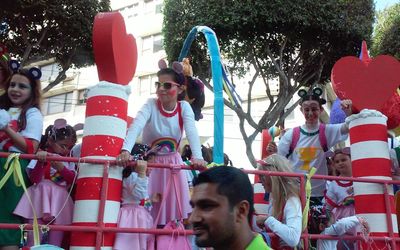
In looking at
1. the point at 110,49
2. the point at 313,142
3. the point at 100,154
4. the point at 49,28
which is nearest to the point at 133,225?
the point at 100,154

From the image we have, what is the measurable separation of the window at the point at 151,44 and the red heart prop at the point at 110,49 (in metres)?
20.6

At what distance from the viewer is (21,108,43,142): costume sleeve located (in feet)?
12.3

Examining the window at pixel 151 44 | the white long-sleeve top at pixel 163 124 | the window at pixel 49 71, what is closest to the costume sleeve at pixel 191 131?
the white long-sleeve top at pixel 163 124

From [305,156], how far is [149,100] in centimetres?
190

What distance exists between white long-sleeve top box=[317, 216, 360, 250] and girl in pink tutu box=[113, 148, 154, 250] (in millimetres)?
1496

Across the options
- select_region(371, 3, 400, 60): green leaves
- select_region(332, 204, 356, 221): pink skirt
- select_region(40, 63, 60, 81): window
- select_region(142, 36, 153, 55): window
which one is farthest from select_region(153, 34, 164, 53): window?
select_region(332, 204, 356, 221): pink skirt

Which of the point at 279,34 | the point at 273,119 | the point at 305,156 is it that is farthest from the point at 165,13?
the point at 305,156

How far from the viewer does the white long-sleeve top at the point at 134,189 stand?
11.7ft

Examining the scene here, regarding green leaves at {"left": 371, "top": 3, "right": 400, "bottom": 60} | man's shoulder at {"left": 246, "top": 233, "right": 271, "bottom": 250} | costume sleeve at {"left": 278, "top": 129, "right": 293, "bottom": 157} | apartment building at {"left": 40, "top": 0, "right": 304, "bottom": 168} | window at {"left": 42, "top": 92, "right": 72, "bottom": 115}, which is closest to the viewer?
man's shoulder at {"left": 246, "top": 233, "right": 271, "bottom": 250}

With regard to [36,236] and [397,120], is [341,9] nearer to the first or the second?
[397,120]

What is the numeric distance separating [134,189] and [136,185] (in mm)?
43

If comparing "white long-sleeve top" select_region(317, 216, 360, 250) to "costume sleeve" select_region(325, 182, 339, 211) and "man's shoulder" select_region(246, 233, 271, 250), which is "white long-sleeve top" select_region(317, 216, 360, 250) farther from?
"man's shoulder" select_region(246, 233, 271, 250)

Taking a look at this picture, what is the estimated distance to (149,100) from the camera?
4.17 meters

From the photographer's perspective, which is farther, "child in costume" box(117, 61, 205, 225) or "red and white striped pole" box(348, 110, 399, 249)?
"red and white striped pole" box(348, 110, 399, 249)
